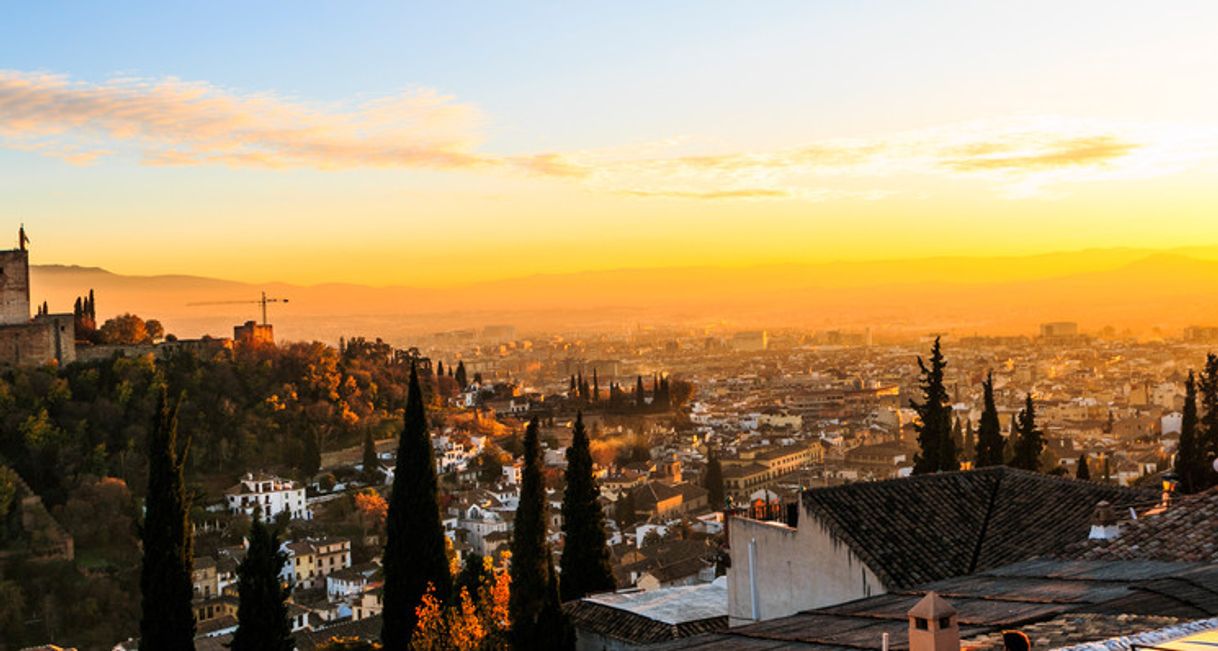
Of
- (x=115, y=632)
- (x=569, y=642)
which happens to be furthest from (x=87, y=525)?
(x=569, y=642)

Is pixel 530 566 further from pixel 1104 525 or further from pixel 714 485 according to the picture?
pixel 714 485

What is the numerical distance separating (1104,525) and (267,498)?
50.2m

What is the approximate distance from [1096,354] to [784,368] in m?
43.9

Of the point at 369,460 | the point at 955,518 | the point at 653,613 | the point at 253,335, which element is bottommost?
the point at 369,460

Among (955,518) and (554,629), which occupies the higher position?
(955,518)

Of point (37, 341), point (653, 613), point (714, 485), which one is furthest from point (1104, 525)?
point (37, 341)

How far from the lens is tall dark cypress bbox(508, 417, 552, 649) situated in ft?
41.9

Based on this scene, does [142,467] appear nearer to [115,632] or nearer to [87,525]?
[87,525]

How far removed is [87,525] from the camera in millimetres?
49969

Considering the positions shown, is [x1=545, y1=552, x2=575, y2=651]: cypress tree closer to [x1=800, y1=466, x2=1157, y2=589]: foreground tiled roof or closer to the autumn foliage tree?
the autumn foliage tree

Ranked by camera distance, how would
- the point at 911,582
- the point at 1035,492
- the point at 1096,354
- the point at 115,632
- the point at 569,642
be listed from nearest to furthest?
1. the point at 911,582
2. the point at 1035,492
3. the point at 569,642
4. the point at 115,632
5. the point at 1096,354

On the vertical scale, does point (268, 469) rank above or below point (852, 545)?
below

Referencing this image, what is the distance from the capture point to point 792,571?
1066 centimetres

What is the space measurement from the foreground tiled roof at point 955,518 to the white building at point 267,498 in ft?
153
